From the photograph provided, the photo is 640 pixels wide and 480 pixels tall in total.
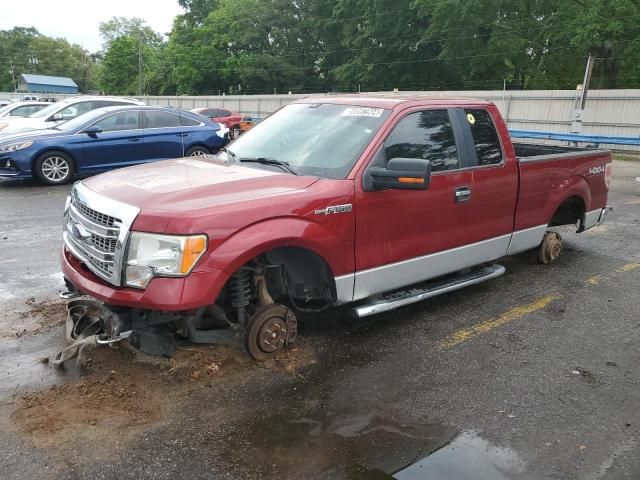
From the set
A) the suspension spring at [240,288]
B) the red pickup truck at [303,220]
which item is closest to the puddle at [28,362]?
the red pickup truck at [303,220]

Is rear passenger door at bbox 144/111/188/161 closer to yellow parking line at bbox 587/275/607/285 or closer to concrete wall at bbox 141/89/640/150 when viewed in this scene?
yellow parking line at bbox 587/275/607/285

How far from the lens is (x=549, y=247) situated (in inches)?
253

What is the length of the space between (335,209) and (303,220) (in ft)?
0.93

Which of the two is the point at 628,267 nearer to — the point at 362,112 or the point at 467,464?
the point at 362,112

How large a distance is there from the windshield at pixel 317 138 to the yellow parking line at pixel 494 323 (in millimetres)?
1609

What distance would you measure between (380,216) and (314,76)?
6095 cm

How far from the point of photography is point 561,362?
418 centimetres

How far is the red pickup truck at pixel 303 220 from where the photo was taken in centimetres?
340

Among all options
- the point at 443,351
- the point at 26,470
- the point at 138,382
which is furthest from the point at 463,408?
the point at 26,470

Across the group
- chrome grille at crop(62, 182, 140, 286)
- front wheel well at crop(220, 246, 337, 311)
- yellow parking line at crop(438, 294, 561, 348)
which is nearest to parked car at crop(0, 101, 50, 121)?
chrome grille at crop(62, 182, 140, 286)

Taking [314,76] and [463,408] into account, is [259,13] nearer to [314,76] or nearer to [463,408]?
[314,76]

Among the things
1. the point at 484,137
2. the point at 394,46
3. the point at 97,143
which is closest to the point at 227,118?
the point at 97,143

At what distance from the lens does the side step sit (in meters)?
4.29

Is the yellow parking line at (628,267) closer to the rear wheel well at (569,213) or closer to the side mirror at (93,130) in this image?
the rear wheel well at (569,213)
